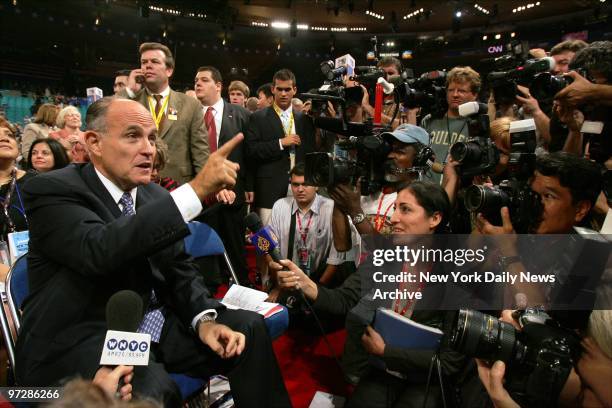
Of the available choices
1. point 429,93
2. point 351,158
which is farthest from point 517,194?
point 429,93

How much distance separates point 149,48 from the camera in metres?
2.97

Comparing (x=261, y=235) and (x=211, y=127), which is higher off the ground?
(x=211, y=127)

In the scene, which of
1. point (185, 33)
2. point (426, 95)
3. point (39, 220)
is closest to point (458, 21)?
point (185, 33)

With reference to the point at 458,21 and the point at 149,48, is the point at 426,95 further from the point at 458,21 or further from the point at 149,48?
the point at 458,21

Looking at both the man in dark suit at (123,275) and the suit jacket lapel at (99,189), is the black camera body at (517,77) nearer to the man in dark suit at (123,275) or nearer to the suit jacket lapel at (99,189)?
the man in dark suit at (123,275)

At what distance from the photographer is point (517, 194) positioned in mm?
1567

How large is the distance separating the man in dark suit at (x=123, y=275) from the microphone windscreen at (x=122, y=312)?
19 centimetres

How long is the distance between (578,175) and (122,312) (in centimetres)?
156

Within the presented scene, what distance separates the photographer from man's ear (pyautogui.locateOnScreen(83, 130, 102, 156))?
1494 mm

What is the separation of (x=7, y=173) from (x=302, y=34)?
13.2 meters

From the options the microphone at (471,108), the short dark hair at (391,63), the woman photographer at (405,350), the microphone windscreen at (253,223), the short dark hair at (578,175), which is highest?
the short dark hair at (391,63)

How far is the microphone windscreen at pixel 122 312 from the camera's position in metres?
1.07

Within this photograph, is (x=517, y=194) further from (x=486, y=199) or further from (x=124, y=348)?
(x=124, y=348)

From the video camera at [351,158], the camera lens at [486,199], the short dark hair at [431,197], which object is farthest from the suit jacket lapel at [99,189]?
the camera lens at [486,199]
